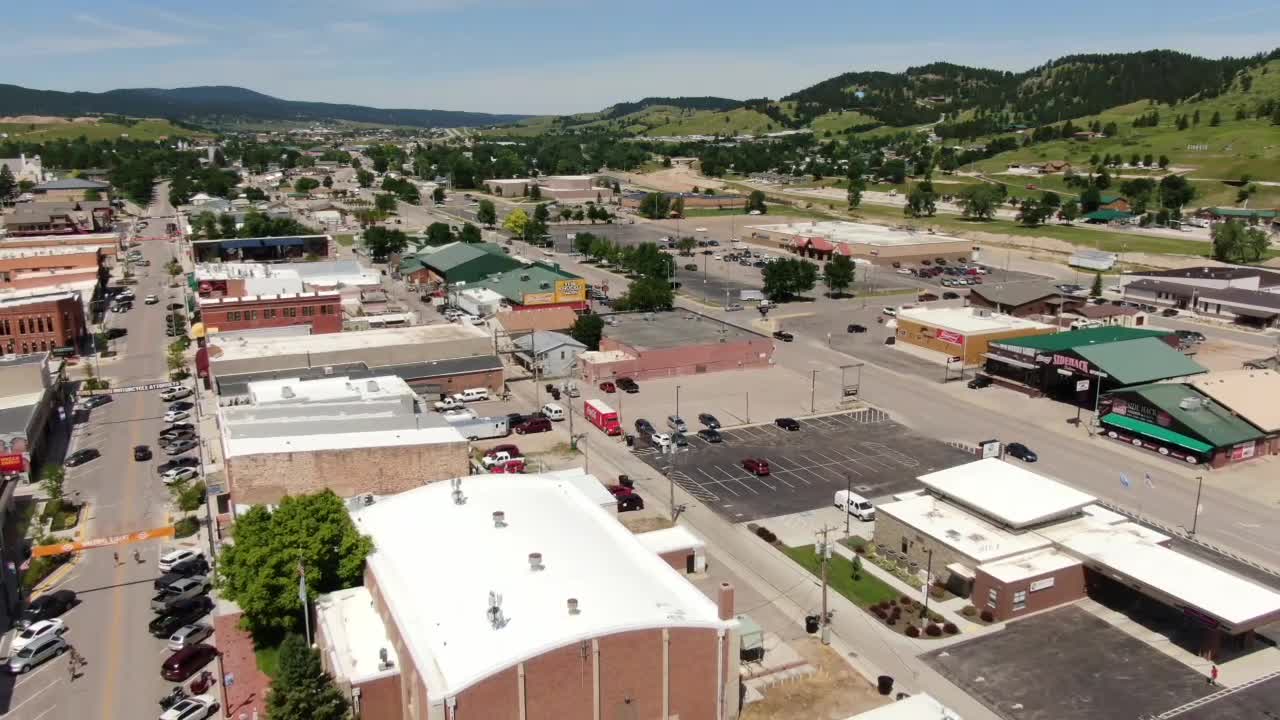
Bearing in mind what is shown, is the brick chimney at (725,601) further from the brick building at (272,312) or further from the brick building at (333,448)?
the brick building at (272,312)

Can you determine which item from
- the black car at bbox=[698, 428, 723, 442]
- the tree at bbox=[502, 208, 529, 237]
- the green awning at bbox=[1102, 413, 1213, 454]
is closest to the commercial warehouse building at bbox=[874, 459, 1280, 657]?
the green awning at bbox=[1102, 413, 1213, 454]

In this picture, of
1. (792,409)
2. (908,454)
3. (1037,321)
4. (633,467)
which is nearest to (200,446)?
(633,467)

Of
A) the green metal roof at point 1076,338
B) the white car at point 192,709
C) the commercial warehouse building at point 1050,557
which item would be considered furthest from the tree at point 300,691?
the green metal roof at point 1076,338

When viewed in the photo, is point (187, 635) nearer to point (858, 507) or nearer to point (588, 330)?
point (858, 507)

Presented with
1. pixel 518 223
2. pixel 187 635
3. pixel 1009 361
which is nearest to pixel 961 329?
pixel 1009 361

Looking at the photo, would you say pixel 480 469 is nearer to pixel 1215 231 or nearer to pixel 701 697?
pixel 701 697

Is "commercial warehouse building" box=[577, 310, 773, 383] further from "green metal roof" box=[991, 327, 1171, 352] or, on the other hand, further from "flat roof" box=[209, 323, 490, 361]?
"green metal roof" box=[991, 327, 1171, 352]
